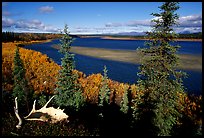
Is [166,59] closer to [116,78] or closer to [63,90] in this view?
[63,90]

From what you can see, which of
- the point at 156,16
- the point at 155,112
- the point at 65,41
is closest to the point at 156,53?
the point at 156,16

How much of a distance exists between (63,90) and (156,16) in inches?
515

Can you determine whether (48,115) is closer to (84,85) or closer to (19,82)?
(19,82)

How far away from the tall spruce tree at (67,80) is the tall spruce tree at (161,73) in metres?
9.09

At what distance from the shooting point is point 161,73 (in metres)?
20.5

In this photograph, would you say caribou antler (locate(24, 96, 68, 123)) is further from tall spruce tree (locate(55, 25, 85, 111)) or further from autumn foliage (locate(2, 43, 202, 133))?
tall spruce tree (locate(55, 25, 85, 111))

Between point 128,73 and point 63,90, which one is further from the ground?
point 63,90

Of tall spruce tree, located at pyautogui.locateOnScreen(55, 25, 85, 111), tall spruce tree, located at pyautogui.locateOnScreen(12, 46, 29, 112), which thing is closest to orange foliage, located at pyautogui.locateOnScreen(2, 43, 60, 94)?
tall spruce tree, located at pyautogui.locateOnScreen(12, 46, 29, 112)

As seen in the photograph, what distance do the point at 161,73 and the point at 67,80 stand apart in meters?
11.4

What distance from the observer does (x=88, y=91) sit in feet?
179

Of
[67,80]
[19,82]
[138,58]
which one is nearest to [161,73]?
[67,80]

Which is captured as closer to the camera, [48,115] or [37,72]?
[48,115]

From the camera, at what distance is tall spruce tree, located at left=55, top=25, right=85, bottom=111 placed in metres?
27.7

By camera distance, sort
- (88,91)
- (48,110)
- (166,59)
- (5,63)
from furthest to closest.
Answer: (5,63) < (88,91) < (166,59) < (48,110)
